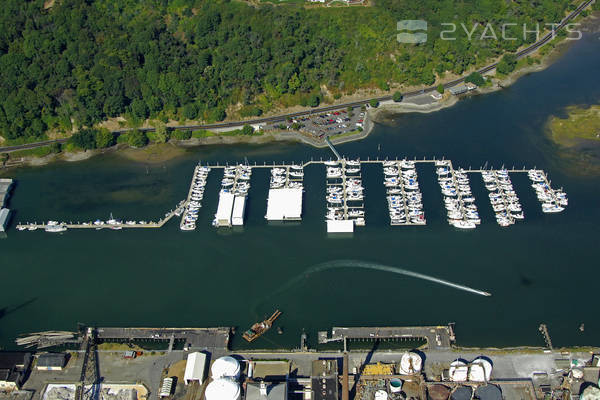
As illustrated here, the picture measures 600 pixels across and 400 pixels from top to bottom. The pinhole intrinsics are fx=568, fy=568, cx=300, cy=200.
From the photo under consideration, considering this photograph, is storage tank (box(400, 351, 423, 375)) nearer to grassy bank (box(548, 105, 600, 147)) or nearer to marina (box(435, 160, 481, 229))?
marina (box(435, 160, 481, 229))

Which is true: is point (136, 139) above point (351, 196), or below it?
above

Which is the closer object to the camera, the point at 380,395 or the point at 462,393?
the point at 462,393

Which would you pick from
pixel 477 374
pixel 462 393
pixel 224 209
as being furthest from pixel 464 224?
pixel 224 209

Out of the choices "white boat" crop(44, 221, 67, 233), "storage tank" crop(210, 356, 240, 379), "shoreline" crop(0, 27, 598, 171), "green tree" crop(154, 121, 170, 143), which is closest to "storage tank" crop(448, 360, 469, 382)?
"storage tank" crop(210, 356, 240, 379)

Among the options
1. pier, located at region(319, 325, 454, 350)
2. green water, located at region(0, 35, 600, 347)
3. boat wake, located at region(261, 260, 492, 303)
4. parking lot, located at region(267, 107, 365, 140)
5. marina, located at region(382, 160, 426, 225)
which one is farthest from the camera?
parking lot, located at region(267, 107, 365, 140)

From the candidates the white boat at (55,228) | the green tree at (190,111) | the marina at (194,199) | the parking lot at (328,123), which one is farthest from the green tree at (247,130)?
the white boat at (55,228)

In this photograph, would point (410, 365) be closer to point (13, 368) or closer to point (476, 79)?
point (13, 368)

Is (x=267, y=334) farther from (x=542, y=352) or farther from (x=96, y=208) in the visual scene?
(x=96, y=208)
